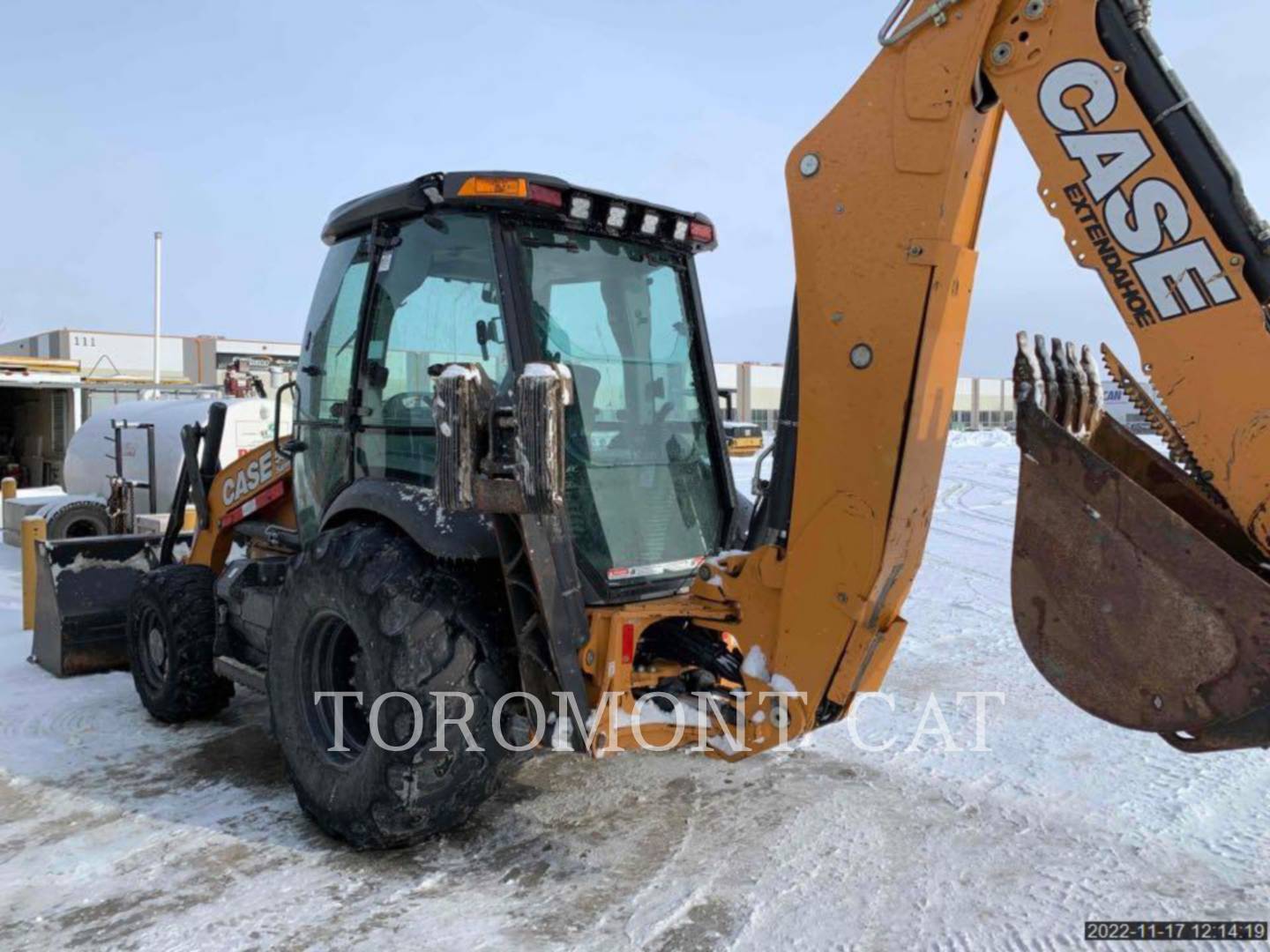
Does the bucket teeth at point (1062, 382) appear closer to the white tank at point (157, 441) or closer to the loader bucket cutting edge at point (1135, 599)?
the loader bucket cutting edge at point (1135, 599)

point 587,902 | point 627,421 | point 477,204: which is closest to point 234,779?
point 587,902

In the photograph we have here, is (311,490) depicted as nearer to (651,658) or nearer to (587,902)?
(651,658)

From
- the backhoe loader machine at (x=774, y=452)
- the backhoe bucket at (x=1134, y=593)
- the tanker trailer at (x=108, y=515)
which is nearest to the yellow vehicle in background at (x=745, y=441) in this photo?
the tanker trailer at (x=108, y=515)

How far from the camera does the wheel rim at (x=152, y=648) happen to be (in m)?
5.32

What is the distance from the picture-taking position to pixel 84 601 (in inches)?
233

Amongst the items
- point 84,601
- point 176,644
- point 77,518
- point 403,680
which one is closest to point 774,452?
point 403,680

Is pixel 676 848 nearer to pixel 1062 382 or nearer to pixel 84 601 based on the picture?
pixel 1062 382

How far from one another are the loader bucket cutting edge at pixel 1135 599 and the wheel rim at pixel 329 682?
2.51 meters

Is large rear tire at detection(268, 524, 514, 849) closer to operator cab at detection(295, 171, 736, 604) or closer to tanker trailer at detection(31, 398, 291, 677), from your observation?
operator cab at detection(295, 171, 736, 604)

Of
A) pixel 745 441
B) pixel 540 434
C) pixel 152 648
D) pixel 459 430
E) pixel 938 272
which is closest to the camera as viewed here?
pixel 938 272

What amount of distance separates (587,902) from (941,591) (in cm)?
549

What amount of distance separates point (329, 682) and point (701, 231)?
244cm

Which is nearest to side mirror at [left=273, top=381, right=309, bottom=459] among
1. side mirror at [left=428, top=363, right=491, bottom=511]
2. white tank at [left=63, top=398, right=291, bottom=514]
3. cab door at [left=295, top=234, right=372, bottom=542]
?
cab door at [left=295, top=234, right=372, bottom=542]

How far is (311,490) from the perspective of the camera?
4648 millimetres
